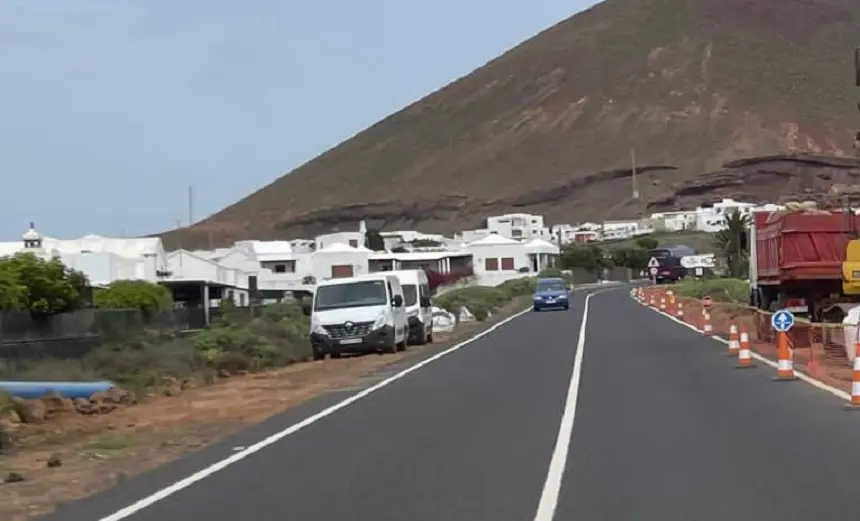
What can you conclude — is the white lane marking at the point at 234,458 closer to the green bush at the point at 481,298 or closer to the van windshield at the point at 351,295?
the van windshield at the point at 351,295

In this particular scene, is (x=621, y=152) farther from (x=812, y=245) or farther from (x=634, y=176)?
(x=812, y=245)

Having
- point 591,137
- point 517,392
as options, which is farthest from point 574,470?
point 591,137

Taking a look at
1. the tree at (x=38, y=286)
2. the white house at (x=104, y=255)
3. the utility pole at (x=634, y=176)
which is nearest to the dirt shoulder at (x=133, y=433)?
the tree at (x=38, y=286)

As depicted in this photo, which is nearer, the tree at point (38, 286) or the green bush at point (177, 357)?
the green bush at point (177, 357)

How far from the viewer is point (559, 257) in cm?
13438

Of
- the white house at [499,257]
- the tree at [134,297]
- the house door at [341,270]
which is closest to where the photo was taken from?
the tree at [134,297]

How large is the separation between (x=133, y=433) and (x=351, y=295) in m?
17.3

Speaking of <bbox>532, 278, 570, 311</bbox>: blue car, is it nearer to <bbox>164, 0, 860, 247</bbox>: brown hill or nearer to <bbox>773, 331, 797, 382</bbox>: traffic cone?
<bbox>773, 331, 797, 382</bbox>: traffic cone

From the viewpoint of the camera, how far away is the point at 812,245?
98.7 feet

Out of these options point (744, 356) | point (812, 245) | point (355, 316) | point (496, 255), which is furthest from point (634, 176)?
point (744, 356)

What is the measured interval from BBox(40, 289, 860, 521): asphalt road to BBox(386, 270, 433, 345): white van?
666 inches

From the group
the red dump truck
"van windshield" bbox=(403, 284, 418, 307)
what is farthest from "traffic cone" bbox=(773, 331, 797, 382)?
"van windshield" bbox=(403, 284, 418, 307)

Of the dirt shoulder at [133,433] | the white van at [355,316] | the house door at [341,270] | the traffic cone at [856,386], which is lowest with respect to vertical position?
the dirt shoulder at [133,433]

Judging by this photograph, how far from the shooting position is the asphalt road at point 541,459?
11.1 meters
